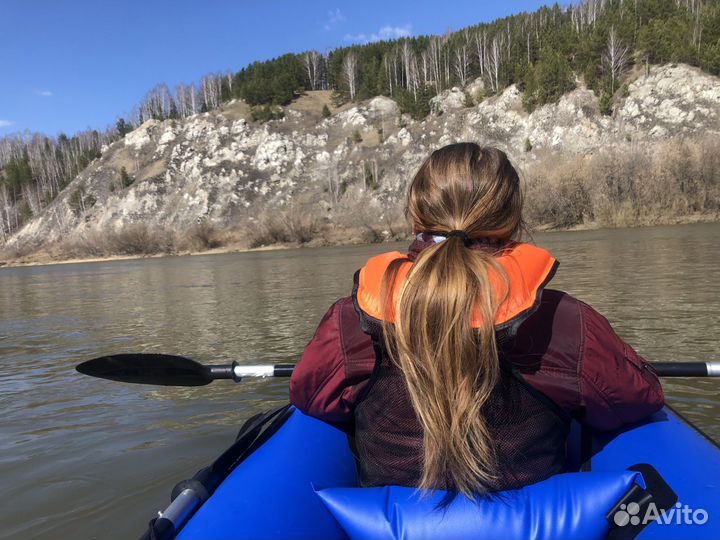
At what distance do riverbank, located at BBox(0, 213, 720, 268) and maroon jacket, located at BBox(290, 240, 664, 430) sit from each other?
110 feet

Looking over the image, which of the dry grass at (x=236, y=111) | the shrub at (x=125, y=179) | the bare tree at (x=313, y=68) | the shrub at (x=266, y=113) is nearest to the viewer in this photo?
the shrub at (x=125, y=179)

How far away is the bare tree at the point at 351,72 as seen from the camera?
6662 cm

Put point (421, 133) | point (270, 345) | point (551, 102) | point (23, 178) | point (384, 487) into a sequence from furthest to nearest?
point (23, 178) < point (421, 133) < point (551, 102) < point (270, 345) < point (384, 487)

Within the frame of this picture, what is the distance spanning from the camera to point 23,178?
281 ft

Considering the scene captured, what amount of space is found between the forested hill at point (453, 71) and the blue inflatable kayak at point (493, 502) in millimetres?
49377

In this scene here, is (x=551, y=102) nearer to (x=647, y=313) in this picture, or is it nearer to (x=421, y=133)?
(x=421, y=133)

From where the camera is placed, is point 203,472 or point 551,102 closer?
point 203,472

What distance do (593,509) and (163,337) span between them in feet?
25.4

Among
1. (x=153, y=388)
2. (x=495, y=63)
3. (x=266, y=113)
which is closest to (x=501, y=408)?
(x=153, y=388)

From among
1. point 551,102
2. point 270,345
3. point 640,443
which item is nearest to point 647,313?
point 270,345

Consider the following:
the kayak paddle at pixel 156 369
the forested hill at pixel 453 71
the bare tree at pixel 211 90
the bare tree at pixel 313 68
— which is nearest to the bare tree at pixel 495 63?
the forested hill at pixel 453 71

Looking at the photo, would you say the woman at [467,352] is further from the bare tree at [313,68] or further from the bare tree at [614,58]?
the bare tree at [313,68]

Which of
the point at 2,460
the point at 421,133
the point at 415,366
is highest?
the point at 421,133

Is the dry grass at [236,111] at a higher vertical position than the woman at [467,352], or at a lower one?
higher
